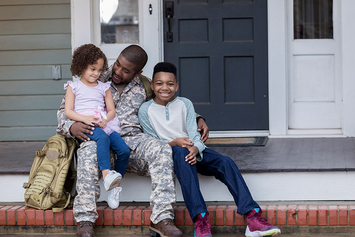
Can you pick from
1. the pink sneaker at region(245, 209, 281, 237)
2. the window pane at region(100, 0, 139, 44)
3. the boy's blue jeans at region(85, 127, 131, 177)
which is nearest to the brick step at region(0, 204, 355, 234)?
the pink sneaker at region(245, 209, 281, 237)

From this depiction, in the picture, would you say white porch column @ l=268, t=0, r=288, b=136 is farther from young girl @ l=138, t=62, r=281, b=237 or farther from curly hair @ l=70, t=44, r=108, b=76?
Result: curly hair @ l=70, t=44, r=108, b=76

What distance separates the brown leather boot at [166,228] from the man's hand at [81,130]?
2.22 feet

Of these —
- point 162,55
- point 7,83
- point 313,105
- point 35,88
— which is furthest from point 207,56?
point 7,83

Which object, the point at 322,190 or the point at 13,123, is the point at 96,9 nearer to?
the point at 13,123

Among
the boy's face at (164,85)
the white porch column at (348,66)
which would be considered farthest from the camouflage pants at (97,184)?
the white porch column at (348,66)

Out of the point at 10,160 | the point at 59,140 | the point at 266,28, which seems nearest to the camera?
the point at 59,140

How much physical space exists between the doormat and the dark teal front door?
7.0 inches

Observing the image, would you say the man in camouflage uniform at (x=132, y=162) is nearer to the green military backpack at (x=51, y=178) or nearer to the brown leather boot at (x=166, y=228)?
the brown leather boot at (x=166, y=228)

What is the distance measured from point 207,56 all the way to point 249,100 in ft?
2.03

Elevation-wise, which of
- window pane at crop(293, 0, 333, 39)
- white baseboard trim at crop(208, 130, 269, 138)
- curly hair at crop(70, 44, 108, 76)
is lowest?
white baseboard trim at crop(208, 130, 269, 138)

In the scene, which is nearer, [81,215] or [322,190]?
[81,215]

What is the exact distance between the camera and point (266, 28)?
4391 millimetres

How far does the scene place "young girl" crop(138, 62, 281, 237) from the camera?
8.45ft

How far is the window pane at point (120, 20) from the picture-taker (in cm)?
454
